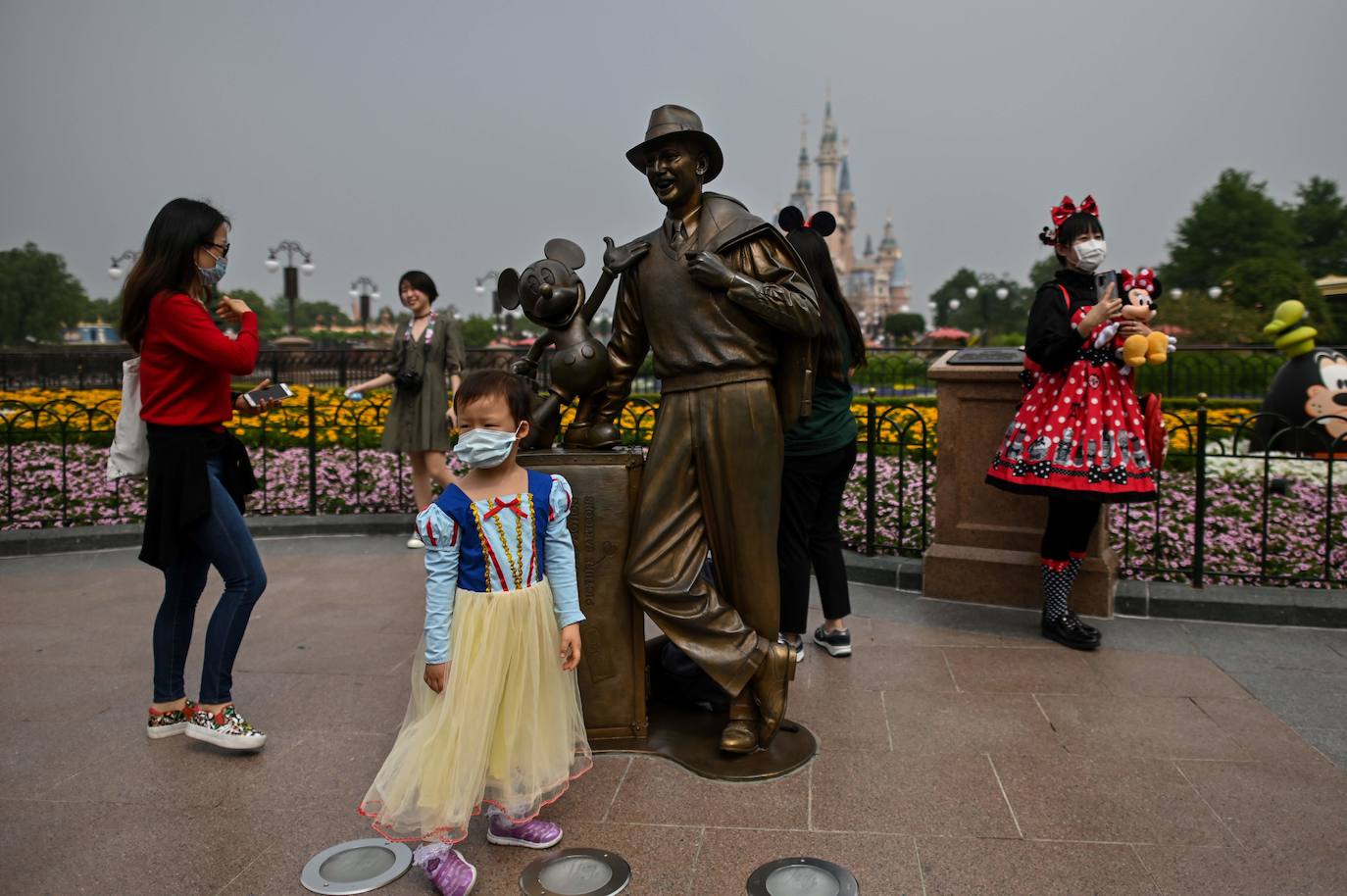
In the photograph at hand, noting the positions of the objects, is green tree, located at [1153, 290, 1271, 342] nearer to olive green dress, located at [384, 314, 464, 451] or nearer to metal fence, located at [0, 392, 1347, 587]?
metal fence, located at [0, 392, 1347, 587]

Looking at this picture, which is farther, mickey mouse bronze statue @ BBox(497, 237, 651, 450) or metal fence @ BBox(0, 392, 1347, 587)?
metal fence @ BBox(0, 392, 1347, 587)

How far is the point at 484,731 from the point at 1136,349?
11.4ft

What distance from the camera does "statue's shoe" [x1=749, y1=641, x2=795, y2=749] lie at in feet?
11.3

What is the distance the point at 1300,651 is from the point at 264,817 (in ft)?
15.8

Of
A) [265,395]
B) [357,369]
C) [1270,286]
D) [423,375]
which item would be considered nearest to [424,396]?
[423,375]

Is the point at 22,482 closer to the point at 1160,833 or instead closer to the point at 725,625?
the point at 725,625

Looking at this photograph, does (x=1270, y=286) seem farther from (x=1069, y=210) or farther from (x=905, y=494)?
(x=1069, y=210)

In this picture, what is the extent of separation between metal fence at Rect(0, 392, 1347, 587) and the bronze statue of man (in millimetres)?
1944

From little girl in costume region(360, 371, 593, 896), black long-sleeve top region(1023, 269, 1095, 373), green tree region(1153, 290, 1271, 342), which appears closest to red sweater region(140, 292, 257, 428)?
little girl in costume region(360, 371, 593, 896)

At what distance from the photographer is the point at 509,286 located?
3.66m

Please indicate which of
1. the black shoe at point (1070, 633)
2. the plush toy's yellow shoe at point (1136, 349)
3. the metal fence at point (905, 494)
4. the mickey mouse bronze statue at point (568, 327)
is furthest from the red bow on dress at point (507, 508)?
the black shoe at point (1070, 633)

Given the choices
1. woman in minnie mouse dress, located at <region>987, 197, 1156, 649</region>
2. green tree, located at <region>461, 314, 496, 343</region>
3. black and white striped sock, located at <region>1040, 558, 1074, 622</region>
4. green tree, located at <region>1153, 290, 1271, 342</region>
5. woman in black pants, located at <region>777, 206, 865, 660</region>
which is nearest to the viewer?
woman in black pants, located at <region>777, 206, 865, 660</region>

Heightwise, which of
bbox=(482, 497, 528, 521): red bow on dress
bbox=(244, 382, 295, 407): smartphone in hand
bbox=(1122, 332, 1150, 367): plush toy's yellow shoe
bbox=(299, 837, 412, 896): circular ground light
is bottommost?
bbox=(299, 837, 412, 896): circular ground light

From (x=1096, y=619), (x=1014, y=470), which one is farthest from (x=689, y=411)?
(x=1096, y=619)
